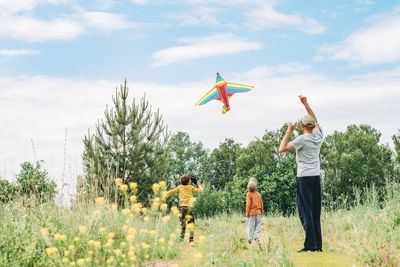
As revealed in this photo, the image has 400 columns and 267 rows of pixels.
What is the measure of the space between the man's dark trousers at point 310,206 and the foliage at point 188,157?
3626 cm

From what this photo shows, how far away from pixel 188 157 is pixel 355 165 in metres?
18.0

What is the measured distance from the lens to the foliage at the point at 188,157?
1678 inches

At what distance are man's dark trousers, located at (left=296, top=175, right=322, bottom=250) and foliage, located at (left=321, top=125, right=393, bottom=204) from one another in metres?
29.6

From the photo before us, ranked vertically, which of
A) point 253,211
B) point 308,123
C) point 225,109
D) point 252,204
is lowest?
point 253,211

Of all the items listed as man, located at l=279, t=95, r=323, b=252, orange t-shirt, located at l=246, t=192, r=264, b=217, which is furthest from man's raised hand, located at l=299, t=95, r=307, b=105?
orange t-shirt, located at l=246, t=192, r=264, b=217

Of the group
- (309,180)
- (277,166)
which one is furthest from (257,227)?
(277,166)

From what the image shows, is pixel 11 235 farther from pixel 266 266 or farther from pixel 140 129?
pixel 140 129

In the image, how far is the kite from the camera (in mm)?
10125

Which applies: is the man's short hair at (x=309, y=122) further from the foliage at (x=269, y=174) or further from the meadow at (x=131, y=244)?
the foliage at (x=269, y=174)

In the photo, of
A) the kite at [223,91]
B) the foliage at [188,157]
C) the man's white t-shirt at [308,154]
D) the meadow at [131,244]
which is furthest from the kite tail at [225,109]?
the foliage at [188,157]

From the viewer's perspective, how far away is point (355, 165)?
3512 cm

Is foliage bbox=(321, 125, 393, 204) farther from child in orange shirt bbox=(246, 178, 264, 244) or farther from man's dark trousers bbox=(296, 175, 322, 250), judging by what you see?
man's dark trousers bbox=(296, 175, 322, 250)

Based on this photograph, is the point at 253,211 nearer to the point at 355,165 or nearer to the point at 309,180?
the point at 309,180

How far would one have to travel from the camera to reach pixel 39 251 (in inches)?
173
